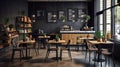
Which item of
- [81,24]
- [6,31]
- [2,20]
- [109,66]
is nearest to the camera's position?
[109,66]

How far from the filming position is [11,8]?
12859mm

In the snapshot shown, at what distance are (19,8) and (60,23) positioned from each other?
337cm

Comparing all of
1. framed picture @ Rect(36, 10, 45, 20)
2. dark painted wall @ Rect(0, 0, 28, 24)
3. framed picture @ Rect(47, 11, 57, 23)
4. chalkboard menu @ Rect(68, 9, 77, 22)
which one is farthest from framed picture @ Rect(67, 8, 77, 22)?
dark painted wall @ Rect(0, 0, 28, 24)

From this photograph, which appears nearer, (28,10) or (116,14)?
(116,14)

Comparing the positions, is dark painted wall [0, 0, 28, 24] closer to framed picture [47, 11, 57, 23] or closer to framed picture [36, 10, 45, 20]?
framed picture [36, 10, 45, 20]

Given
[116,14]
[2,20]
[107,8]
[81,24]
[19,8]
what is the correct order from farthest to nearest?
[81,24]
[19,8]
[2,20]
[107,8]
[116,14]

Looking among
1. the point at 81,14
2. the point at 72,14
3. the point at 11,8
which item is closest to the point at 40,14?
the point at 72,14

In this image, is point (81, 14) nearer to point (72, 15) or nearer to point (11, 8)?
point (72, 15)

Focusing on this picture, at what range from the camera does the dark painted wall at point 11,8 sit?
479 inches

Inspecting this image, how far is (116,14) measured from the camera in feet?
29.5

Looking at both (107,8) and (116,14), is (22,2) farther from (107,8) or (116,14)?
(116,14)

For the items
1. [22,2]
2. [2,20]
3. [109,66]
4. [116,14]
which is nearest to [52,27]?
[22,2]

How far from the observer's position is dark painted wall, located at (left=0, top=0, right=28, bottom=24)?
12.2 metres

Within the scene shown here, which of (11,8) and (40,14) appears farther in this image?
(40,14)
